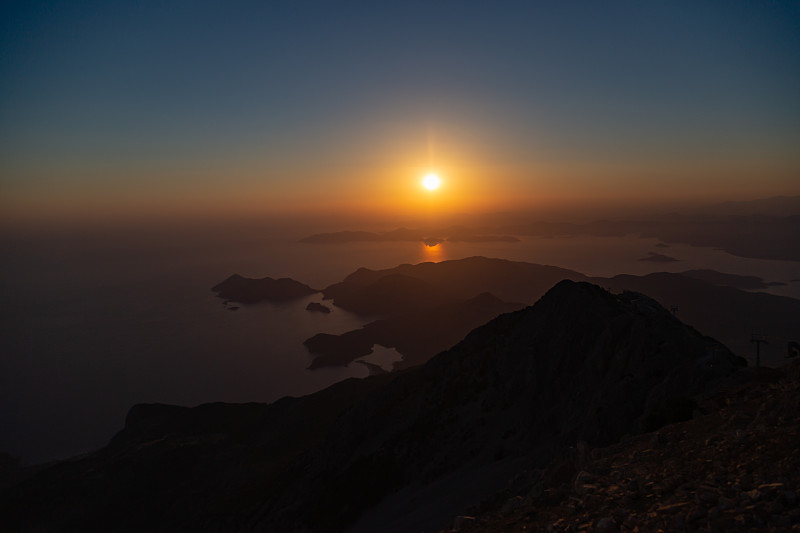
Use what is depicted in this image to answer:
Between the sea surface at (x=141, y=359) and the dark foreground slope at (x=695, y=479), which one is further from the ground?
the dark foreground slope at (x=695, y=479)

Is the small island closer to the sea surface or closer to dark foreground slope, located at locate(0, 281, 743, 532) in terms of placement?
the sea surface

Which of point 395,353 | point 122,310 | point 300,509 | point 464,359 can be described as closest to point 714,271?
point 395,353

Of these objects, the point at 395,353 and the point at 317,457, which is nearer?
the point at 317,457

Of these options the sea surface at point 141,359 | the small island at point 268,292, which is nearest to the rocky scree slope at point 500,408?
the sea surface at point 141,359

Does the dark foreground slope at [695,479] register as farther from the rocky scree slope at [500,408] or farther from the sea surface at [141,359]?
the sea surface at [141,359]

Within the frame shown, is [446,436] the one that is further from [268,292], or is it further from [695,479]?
[268,292]

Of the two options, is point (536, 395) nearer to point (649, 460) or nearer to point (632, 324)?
point (632, 324)

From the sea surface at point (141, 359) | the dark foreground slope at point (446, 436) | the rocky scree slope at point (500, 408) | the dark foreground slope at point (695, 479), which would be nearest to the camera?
the dark foreground slope at point (695, 479)

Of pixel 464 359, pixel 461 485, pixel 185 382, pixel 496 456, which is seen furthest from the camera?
pixel 185 382
